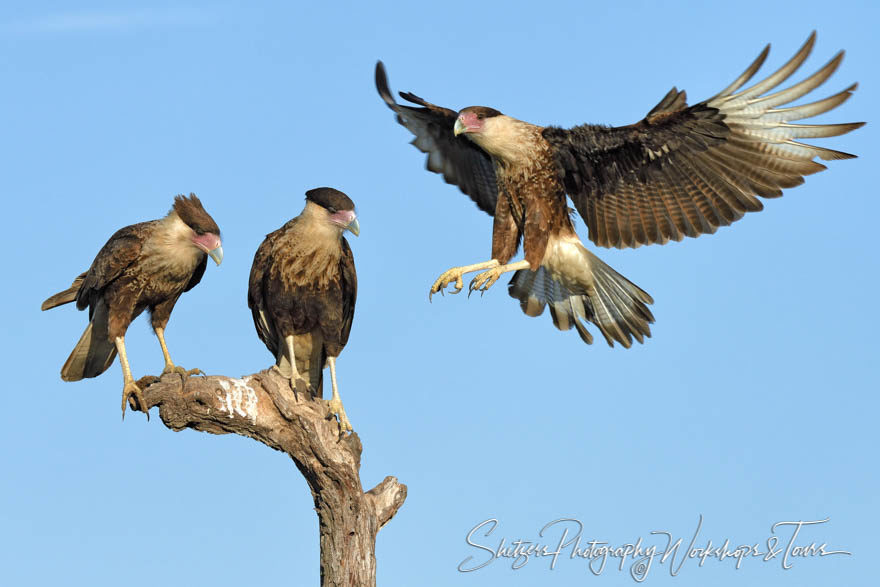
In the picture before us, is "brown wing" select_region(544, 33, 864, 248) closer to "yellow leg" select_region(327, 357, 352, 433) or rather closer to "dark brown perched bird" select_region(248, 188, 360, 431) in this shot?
"dark brown perched bird" select_region(248, 188, 360, 431)

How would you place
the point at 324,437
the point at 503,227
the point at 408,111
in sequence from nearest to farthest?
the point at 324,437, the point at 503,227, the point at 408,111

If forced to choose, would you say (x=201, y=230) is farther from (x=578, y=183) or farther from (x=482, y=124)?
(x=578, y=183)

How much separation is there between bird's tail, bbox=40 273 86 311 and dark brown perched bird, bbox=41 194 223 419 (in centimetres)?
41

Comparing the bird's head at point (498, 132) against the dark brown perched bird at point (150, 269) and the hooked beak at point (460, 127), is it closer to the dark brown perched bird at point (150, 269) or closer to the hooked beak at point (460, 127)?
the hooked beak at point (460, 127)

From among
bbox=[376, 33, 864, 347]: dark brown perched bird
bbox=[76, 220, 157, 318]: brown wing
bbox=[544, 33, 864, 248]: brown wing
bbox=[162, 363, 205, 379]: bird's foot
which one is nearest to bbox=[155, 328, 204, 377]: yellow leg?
bbox=[162, 363, 205, 379]: bird's foot

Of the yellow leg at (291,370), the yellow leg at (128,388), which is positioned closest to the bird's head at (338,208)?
the yellow leg at (291,370)

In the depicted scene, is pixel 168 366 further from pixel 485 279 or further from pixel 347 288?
pixel 485 279

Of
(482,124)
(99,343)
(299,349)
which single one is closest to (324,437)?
(299,349)

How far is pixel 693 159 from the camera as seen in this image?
7.76m

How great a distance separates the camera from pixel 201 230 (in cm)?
729

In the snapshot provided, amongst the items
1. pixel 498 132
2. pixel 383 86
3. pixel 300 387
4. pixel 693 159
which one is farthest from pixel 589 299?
pixel 300 387

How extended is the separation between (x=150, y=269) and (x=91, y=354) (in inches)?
39.9

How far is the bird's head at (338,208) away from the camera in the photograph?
696 centimetres

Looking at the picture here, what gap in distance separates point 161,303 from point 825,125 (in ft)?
16.8
